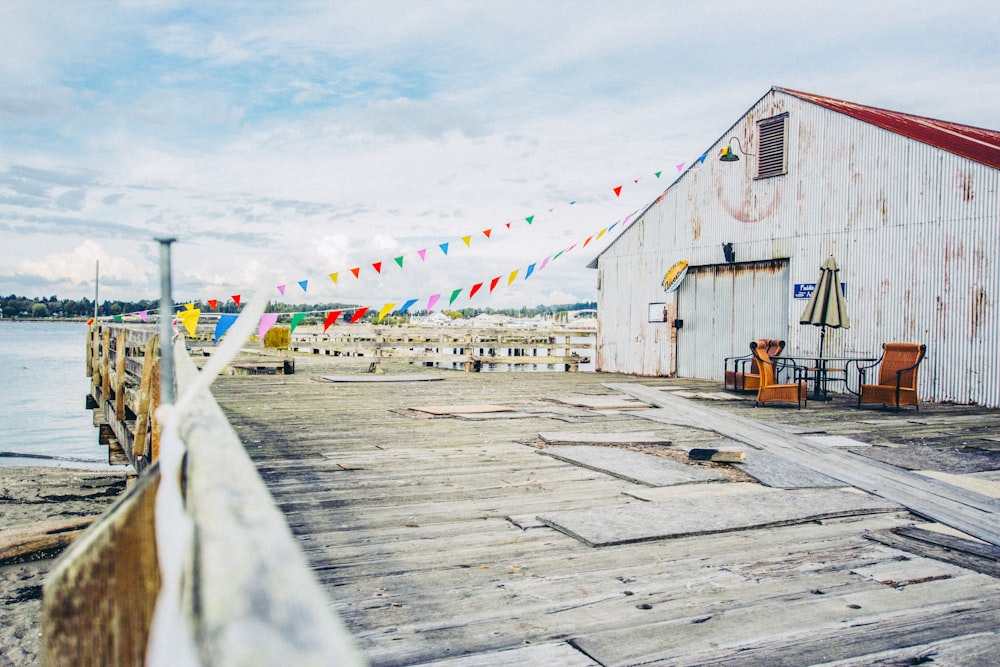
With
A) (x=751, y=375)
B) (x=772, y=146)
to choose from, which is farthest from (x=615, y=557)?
(x=772, y=146)

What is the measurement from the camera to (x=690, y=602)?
3139mm

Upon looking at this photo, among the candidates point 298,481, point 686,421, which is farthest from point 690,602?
point 686,421

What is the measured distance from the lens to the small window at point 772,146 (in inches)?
588

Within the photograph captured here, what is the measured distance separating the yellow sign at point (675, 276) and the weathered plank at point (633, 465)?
1064cm

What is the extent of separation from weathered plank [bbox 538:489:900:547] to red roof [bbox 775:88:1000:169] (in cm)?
920

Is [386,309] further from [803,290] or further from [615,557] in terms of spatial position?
[615,557]

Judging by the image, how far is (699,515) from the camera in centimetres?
448

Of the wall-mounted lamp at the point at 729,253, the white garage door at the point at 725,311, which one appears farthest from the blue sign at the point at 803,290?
the wall-mounted lamp at the point at 729,253

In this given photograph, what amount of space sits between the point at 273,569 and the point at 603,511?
4074mm

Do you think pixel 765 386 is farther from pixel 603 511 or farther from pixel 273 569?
pixel 273 569

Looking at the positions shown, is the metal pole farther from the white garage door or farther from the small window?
the small window

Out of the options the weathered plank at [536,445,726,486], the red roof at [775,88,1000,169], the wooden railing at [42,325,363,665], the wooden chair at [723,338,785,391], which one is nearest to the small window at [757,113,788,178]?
the red roof at [775,88,1000,169]

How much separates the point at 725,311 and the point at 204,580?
16.3m

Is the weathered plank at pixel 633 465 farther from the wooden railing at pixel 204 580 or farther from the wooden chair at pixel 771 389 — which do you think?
the wooden chair at pixel 771 389
